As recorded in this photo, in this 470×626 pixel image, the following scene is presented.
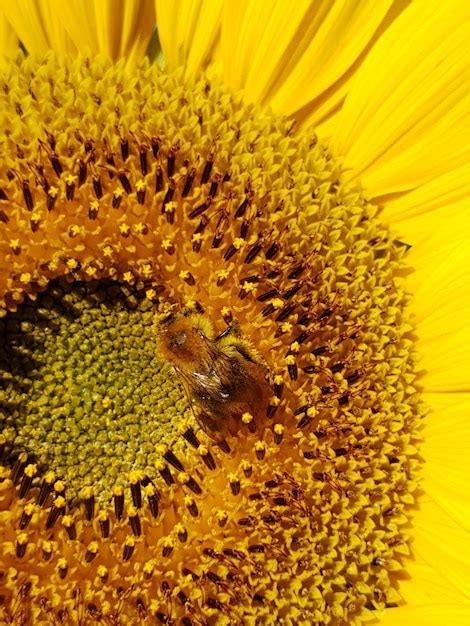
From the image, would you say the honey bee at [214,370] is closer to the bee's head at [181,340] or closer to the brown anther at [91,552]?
the bee's head at [181,340]

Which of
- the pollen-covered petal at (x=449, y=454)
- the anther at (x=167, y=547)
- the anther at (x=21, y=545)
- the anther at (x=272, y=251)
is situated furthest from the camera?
the pollen-covered petal at (x=449, y=454)

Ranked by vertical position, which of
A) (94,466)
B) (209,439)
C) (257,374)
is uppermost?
(257,374)

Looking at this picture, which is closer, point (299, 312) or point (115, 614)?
point (115, 614)

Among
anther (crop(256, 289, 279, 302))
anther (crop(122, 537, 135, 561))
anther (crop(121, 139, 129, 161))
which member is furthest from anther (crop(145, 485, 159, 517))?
anther (crop(121, 139, 129, 161))

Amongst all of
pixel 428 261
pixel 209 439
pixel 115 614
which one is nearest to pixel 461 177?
pixel 428 261

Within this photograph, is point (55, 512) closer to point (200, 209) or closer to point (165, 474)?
point (165, 474)

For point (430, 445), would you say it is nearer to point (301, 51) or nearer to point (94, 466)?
point (94, 466)

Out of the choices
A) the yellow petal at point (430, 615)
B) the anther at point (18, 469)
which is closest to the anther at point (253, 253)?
the anther at point (18, 469)

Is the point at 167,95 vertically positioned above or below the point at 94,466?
above
